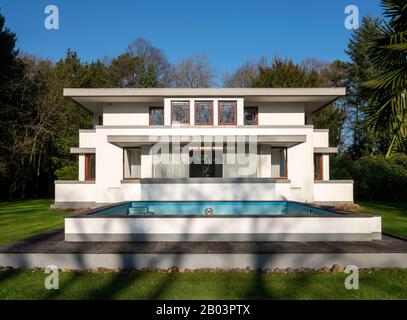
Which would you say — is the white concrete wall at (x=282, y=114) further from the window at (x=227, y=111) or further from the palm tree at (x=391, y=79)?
the palm tree at (x=391, y=79)

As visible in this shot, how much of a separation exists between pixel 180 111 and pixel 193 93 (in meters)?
1.39

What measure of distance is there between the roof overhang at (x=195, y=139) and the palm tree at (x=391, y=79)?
7.04 metres

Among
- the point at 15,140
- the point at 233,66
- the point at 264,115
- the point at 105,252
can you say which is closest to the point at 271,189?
the point at 264,115

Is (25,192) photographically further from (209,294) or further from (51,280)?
(209,294)

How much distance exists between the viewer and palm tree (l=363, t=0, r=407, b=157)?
823 cm

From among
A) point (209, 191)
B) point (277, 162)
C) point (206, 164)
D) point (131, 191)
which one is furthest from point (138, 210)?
point (277, 162)

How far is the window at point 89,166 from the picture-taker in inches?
750

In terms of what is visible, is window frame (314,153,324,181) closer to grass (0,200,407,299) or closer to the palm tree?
the palm tree

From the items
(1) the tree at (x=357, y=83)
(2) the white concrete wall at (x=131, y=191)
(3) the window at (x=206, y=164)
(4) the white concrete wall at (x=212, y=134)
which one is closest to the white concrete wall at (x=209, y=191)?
(4) the white concrete wall at (x=212, y=134)

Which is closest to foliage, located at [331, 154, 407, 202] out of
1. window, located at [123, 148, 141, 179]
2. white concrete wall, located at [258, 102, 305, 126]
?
white concrete wall, located at [258, 102, 305, 126]

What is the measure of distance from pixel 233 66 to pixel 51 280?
41273 millimetres

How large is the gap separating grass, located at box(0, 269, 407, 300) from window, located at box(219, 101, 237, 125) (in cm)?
1279

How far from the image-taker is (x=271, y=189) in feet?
53.1

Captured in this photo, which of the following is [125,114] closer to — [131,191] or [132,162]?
[132,162]
